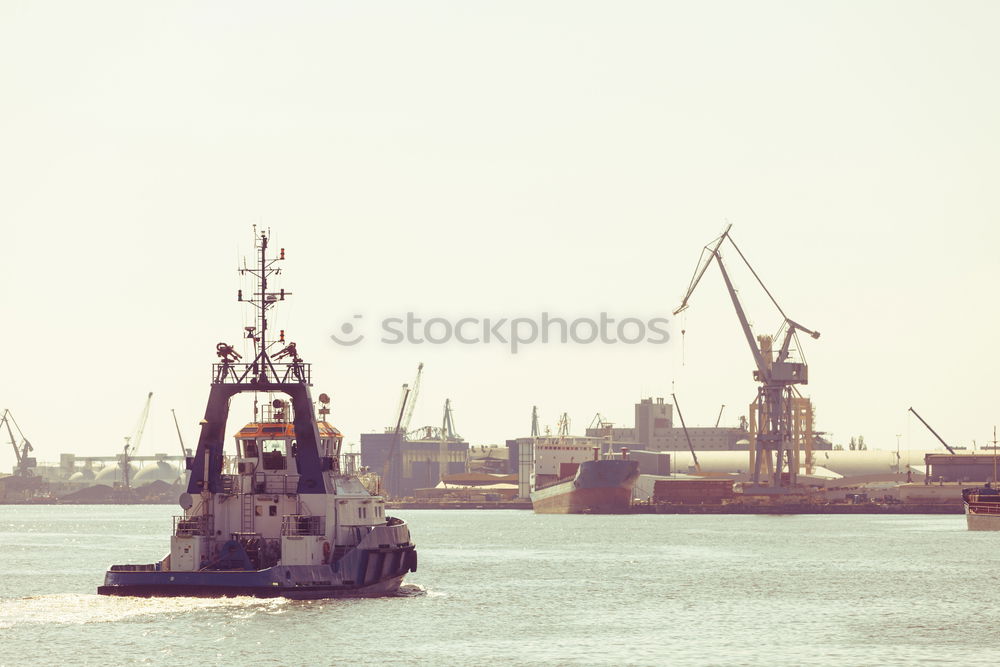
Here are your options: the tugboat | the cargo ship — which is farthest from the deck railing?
the cargo ship

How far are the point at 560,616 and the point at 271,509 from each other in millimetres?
12295

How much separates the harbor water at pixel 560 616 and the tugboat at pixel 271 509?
112cm

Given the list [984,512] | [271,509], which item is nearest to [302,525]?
[271,509]

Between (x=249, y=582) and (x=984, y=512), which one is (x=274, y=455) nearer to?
(x=249, y=582)

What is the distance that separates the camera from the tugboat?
55031 mm

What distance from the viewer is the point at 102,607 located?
5494 centimetres

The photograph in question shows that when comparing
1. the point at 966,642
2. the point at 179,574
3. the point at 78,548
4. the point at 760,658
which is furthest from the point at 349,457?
the point at 78,548

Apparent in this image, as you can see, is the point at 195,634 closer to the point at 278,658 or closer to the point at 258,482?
the point at 278,658

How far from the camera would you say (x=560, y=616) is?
194ft

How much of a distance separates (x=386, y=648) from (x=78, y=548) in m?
74.8

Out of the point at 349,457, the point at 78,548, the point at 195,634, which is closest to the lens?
the point at 195,634

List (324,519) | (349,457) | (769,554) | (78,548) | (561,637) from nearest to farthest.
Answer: (561,637), (324,519), (349,457), (769,554), (78,548)

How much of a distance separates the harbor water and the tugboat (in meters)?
1.12

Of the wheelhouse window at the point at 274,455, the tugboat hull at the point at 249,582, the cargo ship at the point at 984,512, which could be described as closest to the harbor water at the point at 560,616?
the tugboat hull at the point at 249,582
